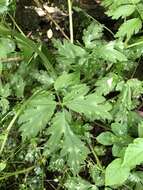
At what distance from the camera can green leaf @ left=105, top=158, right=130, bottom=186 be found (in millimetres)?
1907

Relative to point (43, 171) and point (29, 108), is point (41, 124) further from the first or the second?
point (43, 171)

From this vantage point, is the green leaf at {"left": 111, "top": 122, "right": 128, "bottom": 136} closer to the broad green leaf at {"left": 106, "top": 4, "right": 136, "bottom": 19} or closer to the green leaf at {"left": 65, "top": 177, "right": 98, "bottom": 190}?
the green leaf at {"left": 65, "top": 177, "right": 98, "bottom": 190}

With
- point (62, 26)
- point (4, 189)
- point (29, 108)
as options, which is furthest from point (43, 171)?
point (62, 26)

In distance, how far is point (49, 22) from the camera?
288cm

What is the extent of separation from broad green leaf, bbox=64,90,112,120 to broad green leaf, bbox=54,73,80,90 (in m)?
0.14

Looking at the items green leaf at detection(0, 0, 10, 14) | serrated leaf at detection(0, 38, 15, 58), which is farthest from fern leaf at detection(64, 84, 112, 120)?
green leaf at detection(0, 0, 10, 14)

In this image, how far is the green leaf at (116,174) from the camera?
1.91 metres

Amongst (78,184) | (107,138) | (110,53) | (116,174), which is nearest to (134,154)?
(116,174)

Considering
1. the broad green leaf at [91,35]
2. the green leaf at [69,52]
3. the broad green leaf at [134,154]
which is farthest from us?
the broad green leaf at [91,35]

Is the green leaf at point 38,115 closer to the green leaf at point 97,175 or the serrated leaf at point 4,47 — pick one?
the serrated leaf at point 4,47

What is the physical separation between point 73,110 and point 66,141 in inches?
5.8

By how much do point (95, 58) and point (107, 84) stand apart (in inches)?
5.9

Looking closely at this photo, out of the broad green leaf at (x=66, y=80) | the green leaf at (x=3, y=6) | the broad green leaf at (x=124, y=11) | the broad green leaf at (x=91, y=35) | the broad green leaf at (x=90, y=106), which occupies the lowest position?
the broad green leaf at (x=90, y=106)

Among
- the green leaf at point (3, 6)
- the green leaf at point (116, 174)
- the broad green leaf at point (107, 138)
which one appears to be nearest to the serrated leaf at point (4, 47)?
the green leaf at point (3, 6)
